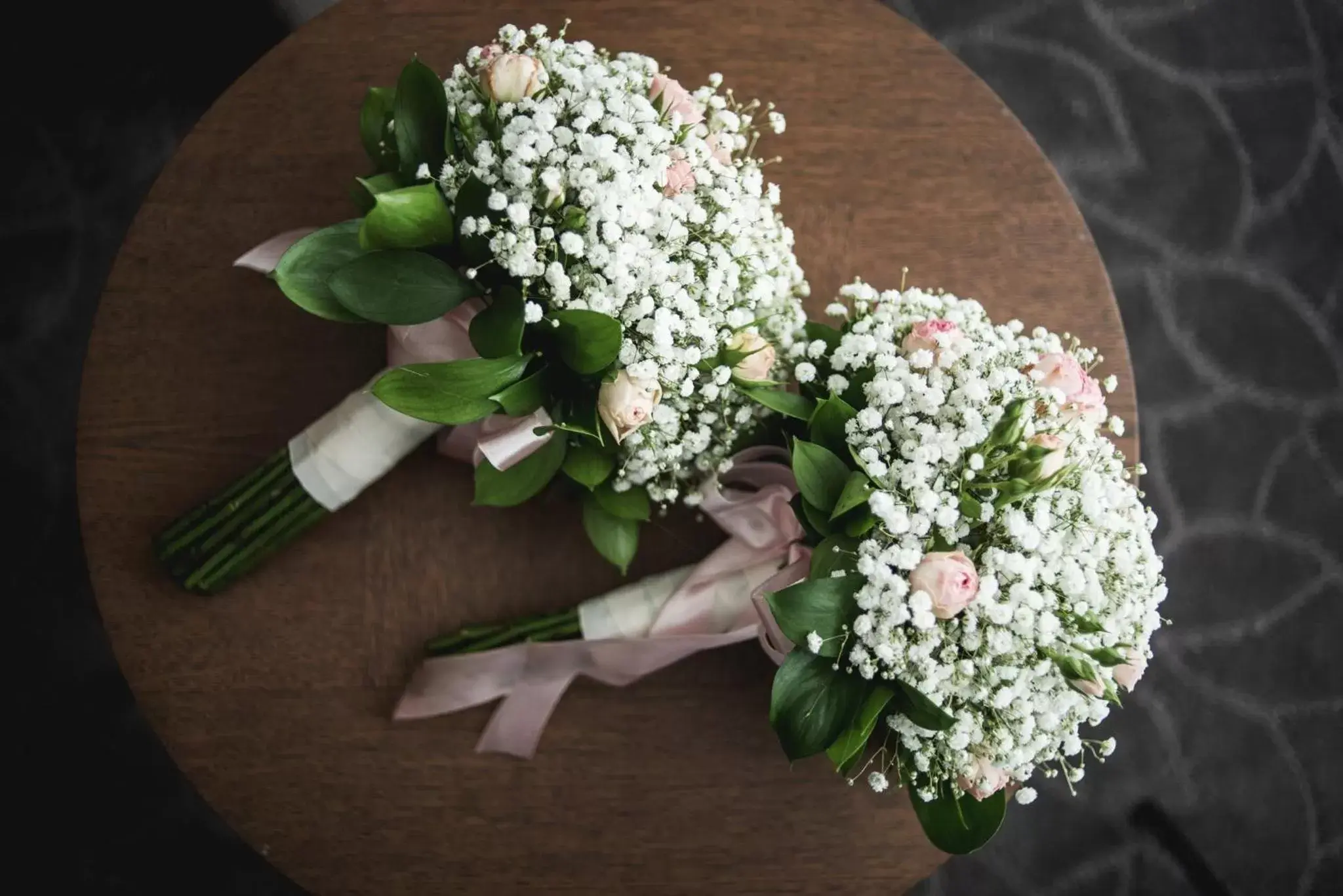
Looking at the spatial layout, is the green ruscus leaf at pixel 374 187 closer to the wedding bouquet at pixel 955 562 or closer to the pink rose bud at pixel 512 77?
the pink rose bud at pixel 512 77

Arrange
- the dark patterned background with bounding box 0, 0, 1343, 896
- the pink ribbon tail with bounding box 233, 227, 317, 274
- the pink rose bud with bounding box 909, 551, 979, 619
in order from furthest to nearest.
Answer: the dark patterned background with bounding box 0, 0, 1343, 896
the pink ribbon tail with bounding box 233, 227, 317, 274
the pink rose bud with bounding box 909, 551, 979, 619

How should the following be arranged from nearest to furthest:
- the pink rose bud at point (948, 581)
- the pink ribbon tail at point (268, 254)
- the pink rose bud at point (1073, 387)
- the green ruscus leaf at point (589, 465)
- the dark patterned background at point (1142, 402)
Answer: the pink rose bud at point (948, 581)
the pink rose bud at point (1073, 387)
the green ruscus leaf at point (589, 465)
the pink ribbon tail at point (268, 254)
the dark patterned background at point (1142, 402)

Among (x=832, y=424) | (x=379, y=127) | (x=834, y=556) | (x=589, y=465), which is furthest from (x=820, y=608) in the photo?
(x=379, y=127)

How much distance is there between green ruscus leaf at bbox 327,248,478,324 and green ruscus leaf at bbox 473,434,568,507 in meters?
0.20

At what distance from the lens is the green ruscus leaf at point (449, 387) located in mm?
935

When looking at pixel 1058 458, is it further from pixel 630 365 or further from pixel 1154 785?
pixel 1154 785

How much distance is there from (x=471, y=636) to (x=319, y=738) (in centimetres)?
22

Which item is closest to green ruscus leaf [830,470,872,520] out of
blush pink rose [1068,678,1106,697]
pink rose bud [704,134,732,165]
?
blush pink rose [1068,678,1106,697]

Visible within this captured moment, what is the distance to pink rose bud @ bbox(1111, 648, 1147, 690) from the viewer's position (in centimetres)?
95

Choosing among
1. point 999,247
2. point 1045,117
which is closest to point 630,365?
point 999,247

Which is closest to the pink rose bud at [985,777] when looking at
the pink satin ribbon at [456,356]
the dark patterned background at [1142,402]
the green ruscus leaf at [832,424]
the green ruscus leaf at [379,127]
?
the green ruscus leaf at [832,424]

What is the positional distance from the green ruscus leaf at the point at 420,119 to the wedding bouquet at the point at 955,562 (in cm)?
41

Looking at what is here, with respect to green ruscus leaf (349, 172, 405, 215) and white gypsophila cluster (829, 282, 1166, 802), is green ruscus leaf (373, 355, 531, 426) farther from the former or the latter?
white gypsophila cluster (829, 282, 1166, 802)

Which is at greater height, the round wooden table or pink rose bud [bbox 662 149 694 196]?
pink rose bud [bbox 662 149 694 196]
